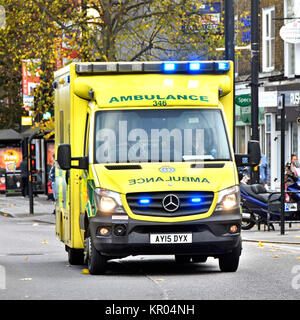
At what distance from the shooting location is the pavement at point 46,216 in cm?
2223

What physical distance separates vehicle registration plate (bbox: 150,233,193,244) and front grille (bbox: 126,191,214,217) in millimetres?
243

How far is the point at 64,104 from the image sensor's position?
16625mm

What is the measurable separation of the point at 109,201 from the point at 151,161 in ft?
2.95

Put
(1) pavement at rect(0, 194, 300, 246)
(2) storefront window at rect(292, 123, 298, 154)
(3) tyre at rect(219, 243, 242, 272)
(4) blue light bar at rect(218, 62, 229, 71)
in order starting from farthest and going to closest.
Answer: (2) storefront window at rect(292, 123, 298, 154) < (1) pavement at rect(0, 194, 300, 246) < (4) blue light bar at rect(218, 62, 229, 71) < (3) tyre at rect(219, 243, 242, 272)

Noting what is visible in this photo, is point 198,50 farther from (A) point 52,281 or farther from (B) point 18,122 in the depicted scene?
(B) point 18,122

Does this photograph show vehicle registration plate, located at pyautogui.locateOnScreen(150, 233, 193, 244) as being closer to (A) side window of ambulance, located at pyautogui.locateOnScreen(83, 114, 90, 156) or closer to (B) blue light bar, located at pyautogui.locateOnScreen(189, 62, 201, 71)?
(A) side window of ambulance, located at pyautogui.locateOnScreen(83, 114, 90, 156)

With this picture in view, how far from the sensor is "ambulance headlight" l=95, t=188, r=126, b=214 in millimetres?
14281

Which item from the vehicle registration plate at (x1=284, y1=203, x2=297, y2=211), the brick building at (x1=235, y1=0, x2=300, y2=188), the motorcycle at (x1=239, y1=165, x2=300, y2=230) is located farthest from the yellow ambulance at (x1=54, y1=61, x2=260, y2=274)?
the brick building at (x1=235, y1=0, x2=300, y2=188)

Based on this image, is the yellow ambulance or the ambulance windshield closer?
the yellow ambulance

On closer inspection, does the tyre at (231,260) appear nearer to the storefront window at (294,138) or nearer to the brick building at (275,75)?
the brick building at (275,75)

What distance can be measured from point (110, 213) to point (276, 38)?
2844 cm

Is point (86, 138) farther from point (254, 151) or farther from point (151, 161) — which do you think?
point (254, 151)

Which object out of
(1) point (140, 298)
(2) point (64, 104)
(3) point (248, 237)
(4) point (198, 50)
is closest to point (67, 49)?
(4) point (198, 50)

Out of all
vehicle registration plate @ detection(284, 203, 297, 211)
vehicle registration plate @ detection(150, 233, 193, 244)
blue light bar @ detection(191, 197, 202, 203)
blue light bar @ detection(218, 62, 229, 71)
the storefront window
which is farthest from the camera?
the storefront window
